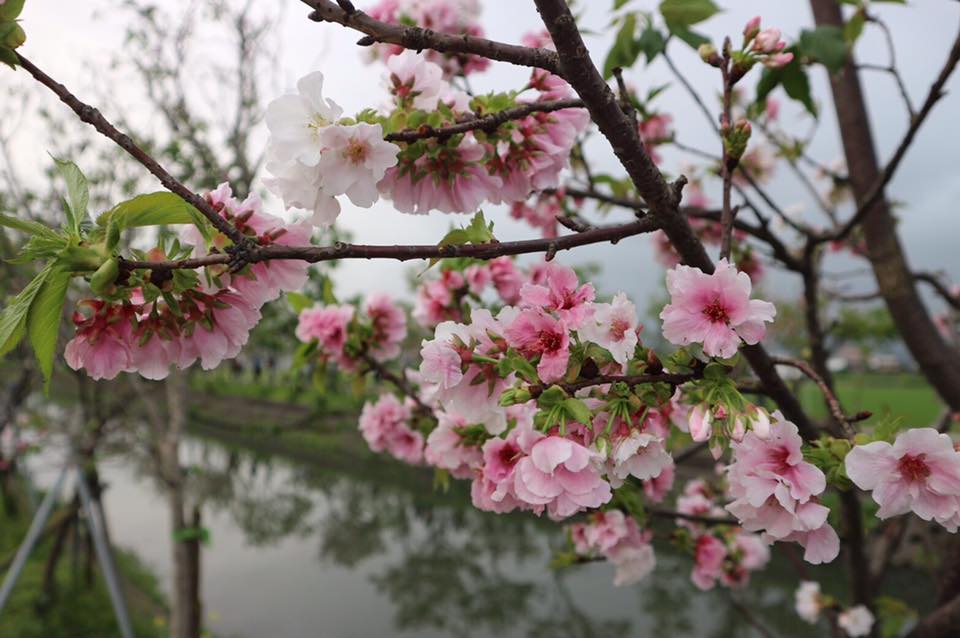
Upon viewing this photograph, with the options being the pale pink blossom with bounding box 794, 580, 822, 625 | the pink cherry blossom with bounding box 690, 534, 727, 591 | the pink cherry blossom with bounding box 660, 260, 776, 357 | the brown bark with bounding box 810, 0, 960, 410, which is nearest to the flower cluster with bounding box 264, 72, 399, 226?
the pink cherry blossom with bounding box 660, 260, 776, 357

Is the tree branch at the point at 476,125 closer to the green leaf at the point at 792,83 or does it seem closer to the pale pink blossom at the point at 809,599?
the green leaf at the point at 792,83

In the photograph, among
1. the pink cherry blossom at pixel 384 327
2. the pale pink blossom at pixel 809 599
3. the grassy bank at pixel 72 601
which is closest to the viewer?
the pink cherry blossom at pixel 384 327

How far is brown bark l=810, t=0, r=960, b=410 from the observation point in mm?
1454

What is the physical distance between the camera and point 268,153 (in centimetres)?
61

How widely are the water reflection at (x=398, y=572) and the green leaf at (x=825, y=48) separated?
335cm

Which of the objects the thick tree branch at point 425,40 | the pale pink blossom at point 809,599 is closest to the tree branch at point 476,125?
the thick tree branch at point 425,40

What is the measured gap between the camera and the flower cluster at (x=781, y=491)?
0.55 metres

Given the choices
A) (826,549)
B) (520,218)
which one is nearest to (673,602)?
(520,218)

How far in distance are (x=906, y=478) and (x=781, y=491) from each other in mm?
117

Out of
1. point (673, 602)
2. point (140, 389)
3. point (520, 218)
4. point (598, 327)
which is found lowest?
point (673, 602)

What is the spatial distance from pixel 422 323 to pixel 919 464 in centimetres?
114

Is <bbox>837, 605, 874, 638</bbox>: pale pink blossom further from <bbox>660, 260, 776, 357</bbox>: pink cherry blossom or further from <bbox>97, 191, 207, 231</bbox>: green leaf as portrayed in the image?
<bbox>97, 191, 207, 231</bbox>: green leaf

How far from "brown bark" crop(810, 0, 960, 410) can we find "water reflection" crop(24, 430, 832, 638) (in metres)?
3.28

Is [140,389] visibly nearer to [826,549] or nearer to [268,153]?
[268,153]
